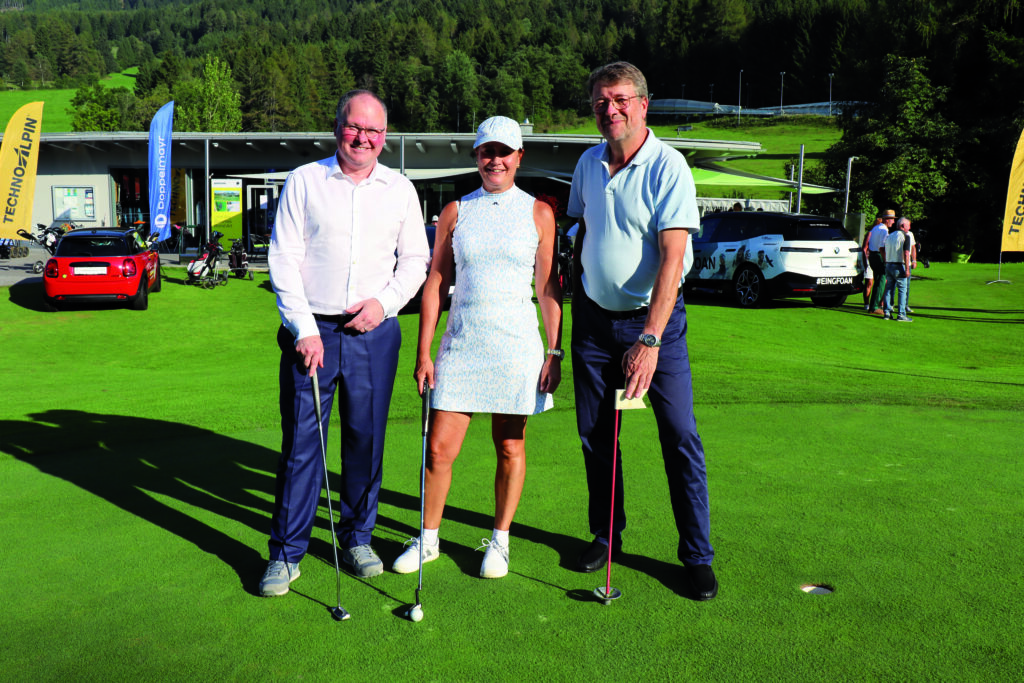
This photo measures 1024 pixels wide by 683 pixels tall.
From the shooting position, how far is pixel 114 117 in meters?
84.3

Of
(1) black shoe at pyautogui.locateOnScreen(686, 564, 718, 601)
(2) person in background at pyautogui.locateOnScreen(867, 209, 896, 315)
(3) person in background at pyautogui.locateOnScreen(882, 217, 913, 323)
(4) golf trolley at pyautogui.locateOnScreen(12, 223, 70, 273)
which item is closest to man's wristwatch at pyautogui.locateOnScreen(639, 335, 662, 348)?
(1) black shoe at pyautogui.locateOnScreen(686, 564, 718, 601)

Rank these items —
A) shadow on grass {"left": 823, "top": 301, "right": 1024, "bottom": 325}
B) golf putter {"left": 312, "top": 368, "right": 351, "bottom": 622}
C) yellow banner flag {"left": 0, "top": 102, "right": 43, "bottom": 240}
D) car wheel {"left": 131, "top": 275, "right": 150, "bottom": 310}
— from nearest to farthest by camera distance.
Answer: golf putter {"left": 312, "top": 368, "right": 351, "bottom": 622}
car wheel {"left": 131, "top": 275, "right": 150, "bottom": 310}
shadow on grass {"left": 823, "top": 301, "right": 1024, "bottom": 325}
yellow banner flag {"left": 0, "top": 102, "right": 43, "bottom": 240}

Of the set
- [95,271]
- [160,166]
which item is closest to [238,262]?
[160,166]

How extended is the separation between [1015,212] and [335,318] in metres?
18.6

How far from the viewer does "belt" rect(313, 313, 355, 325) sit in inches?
134

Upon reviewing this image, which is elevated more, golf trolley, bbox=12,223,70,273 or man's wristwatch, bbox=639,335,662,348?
man's wristwatch, bbox=639,335,662,348

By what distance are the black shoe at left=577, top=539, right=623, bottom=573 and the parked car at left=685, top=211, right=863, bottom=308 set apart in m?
12.5

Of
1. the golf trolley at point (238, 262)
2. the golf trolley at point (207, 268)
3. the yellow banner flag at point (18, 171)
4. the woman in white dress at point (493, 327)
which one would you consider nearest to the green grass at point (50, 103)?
the yellow banner flag at point (18, 171)

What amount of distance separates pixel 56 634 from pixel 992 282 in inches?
900

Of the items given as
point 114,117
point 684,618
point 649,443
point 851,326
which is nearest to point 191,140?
point 851,326

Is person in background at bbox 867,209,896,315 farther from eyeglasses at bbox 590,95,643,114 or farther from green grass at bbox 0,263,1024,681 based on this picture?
eyeglasses at bbox 590,95,643,114

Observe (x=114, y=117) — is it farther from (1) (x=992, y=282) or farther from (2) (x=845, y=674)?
(2) (x=845, y=674)

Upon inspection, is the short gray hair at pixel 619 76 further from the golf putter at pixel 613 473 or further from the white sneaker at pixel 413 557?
the white sneaker at pixel 413 557

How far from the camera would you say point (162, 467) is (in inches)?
194
